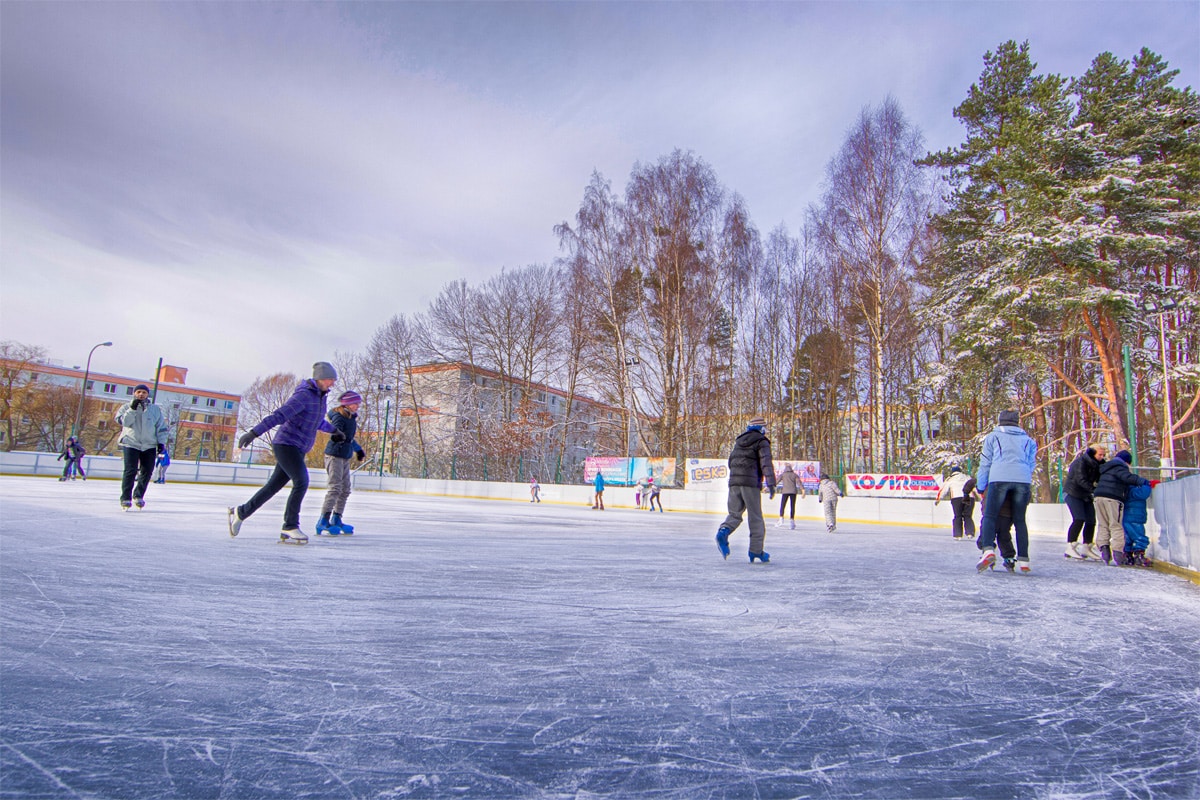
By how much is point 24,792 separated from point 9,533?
193 inches

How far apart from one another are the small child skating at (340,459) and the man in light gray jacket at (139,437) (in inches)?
91.6

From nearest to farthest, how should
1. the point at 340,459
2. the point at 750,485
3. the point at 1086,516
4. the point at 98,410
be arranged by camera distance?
the point at 750,485 < the point at 340,459 < the point at 1086,516 < the point at 98,410

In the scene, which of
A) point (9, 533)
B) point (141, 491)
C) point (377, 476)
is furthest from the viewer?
point (377, 476)

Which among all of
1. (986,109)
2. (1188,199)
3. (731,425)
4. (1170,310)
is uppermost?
(986,109)

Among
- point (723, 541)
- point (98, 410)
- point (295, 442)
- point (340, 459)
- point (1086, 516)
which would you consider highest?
point (98, 410)

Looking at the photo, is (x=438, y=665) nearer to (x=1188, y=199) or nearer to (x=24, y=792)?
(x=24, y=792)

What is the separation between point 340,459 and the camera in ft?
20.2

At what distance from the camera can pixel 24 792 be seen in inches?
46.2

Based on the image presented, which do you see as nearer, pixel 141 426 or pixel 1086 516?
pixel 141 426

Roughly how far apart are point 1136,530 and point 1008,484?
2.77 metres

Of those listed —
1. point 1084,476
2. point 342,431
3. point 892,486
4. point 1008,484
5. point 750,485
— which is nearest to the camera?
point 1008,484

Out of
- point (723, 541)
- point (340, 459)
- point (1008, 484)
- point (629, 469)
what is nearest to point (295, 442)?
point (340, 459)

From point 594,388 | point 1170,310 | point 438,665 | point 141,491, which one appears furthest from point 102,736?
point 594,388

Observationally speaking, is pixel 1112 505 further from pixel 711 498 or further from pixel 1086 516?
pixel 711 498
